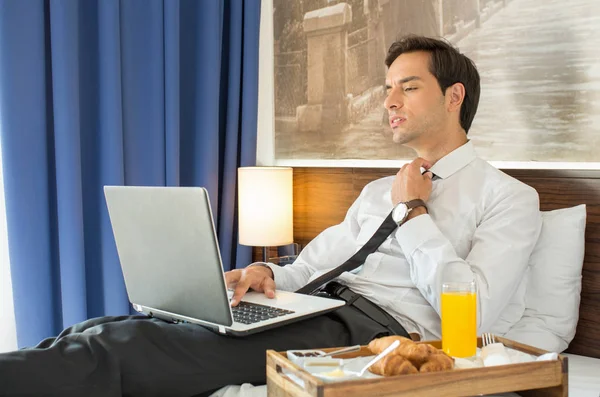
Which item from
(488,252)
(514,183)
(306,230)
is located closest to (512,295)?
(488,252)

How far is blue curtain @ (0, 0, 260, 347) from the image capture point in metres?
2.62

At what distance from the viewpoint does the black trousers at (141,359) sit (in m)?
1.46

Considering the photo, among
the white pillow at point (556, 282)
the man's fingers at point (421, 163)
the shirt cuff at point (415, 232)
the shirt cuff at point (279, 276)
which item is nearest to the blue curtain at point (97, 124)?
the shirt cuff at point (279, 276)

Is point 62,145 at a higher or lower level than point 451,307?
higher

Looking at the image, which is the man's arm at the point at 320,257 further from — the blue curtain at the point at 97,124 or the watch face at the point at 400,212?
the blue curtain at the point at 97,124

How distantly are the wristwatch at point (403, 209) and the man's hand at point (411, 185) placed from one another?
3cm

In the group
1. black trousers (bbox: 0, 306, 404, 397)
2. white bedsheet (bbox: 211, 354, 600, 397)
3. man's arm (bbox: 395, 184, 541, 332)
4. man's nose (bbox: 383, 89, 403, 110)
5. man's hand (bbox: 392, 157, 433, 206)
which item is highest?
man's nose (bbox: 383, 89, 403, 110)

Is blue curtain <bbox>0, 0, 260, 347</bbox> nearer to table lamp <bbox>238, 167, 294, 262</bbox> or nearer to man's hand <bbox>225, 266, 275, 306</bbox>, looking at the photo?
table lamp <bbox>238, 167, 294, 262</bbox>

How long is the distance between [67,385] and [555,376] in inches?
37.1

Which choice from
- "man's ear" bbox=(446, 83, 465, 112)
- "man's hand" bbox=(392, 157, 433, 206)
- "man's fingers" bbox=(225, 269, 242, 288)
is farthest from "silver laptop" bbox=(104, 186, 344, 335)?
"man's ear" bbox=(446, 83, 465, 112)

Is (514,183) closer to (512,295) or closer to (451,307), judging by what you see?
(512,295)

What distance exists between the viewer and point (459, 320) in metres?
1.43

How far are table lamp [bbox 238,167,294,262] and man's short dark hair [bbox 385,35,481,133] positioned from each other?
38.5 inches

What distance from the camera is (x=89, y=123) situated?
287 cm
